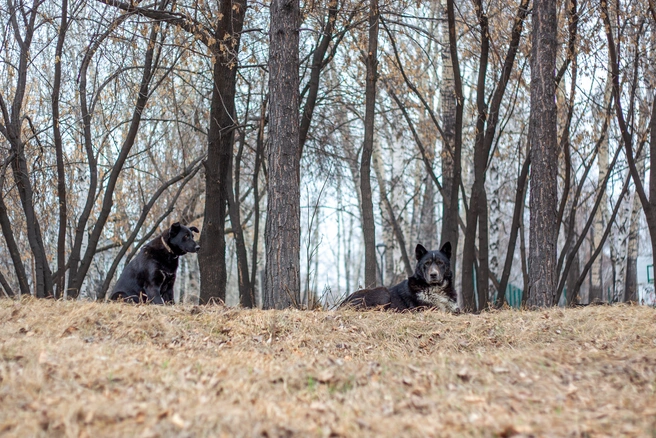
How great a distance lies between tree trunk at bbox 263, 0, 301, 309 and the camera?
9141 millimetres

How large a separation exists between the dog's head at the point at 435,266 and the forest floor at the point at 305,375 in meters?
2.26

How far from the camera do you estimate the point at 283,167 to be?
9.30 metres

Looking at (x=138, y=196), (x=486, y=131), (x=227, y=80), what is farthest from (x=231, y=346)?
(x=138, y=196)

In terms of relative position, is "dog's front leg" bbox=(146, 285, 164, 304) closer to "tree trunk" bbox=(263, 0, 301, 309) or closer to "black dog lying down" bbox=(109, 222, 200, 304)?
"black dog lying down" bbox=(109, 222, 200, 304)

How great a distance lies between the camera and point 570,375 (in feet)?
16.6

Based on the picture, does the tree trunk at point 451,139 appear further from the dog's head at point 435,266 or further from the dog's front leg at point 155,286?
the dog's front leg at point 155,286

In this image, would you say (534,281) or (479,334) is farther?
(534,281)

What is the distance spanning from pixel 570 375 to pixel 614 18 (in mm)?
12373

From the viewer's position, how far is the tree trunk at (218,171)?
11.8 m

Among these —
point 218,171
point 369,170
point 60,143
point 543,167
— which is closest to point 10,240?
point 60,143

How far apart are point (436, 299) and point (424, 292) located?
0.73 feet

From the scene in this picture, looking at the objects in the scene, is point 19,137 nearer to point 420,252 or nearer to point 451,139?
point 420,252

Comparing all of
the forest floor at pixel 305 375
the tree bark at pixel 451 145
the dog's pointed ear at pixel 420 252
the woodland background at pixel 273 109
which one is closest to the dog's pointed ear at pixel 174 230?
the woodland background at pixel 273 109

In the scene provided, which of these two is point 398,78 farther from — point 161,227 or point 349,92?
point 161,227
